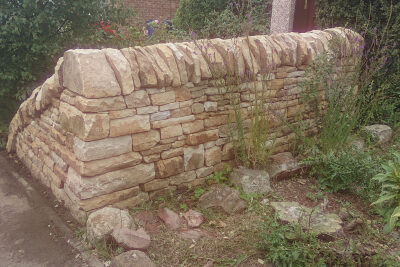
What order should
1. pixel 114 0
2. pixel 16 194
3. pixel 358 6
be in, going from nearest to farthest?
pixel 16 194 → pixel 358 6 → pixel 114 0

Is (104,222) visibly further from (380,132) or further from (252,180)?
(380,132)

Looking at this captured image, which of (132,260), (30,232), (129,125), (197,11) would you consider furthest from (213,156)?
(197,11)

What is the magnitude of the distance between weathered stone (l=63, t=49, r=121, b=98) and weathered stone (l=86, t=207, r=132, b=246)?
41.1 inches

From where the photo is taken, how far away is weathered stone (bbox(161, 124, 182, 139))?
3.41 m

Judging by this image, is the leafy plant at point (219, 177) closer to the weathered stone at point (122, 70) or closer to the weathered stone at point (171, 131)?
the weathered stone at point (171, 131)

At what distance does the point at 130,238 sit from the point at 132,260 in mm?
274

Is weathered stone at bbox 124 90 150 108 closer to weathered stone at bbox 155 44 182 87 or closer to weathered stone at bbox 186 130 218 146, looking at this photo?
weathered stone at bbox 155 44 182 87

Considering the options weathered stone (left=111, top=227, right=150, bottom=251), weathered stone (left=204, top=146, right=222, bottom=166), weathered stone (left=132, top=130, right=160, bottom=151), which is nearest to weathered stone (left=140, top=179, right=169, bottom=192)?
weathered stone (left=132, top=130, right=160, bottom=151)

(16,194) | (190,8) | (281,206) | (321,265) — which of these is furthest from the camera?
(190,8)

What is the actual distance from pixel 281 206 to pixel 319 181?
0.82 m

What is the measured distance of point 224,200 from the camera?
3.39 meters

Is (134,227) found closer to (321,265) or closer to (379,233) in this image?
(321,265)

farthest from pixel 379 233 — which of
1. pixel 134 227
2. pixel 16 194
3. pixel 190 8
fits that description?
pixel 190 8

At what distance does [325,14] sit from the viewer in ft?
19.8
